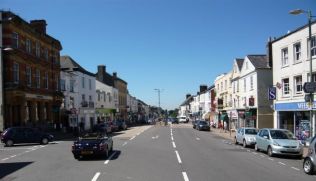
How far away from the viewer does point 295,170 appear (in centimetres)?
1784

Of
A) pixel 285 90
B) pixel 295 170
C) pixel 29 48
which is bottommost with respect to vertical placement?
pixel 295 170

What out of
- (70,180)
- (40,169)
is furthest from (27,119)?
(70,180)

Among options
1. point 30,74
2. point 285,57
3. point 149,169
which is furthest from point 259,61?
point 149,169

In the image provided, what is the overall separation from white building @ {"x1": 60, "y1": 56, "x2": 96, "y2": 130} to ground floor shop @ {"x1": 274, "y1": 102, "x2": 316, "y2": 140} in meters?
26.8

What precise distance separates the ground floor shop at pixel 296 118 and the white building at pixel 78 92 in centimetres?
2680

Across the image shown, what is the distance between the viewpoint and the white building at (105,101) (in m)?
79.5

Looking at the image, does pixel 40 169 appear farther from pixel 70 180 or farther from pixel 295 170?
pixel 295 170

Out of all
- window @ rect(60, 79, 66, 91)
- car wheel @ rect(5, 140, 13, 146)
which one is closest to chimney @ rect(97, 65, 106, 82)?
window @ rect(60, 79, 66, 91)

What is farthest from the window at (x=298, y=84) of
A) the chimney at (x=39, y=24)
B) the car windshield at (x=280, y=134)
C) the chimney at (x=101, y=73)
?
the chimney at (x=101, y=73)

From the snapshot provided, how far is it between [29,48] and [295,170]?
35417 millimetres

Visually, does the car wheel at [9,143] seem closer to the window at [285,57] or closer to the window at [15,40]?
the window at [15,40]

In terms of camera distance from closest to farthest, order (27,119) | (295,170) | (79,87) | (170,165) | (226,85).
→ (295,170)
(170,165)
(27,119)
(79,87)
(226,85)

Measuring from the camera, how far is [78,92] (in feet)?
211

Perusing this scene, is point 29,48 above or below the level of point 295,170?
above
